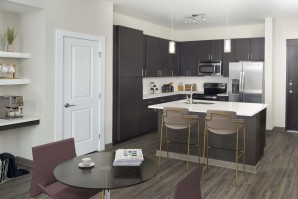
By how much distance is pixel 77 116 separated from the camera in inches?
196

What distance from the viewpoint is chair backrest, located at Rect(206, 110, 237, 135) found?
13.1ft

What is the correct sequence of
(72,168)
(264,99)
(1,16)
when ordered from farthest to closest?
(264,99) → (1,16) → (72,168)

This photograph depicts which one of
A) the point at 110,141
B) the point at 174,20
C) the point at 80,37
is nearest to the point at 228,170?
the point at 110,141

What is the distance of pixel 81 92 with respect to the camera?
5.03m

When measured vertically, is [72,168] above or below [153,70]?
below

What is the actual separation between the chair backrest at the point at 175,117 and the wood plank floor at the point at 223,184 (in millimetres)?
705

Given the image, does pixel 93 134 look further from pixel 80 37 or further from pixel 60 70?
pixel 80 37

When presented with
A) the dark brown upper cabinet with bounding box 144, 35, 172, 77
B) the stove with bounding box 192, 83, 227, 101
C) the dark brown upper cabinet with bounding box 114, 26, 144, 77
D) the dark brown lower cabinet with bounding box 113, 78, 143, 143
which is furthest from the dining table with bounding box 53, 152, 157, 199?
the stove with bounding box 192, 83, 227, 101

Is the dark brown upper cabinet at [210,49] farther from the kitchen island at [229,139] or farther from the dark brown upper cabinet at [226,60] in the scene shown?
the kitchen island at [229,139]

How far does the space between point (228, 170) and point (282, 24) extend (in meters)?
4.49

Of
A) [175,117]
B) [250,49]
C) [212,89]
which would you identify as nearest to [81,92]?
[175,117]

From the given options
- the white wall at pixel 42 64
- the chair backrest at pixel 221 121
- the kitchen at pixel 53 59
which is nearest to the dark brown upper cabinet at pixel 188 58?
the kitchen at pixel 53 59

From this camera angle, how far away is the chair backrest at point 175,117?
4371 millimetres

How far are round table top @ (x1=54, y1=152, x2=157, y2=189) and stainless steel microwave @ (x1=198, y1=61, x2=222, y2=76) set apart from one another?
5.92 meters
